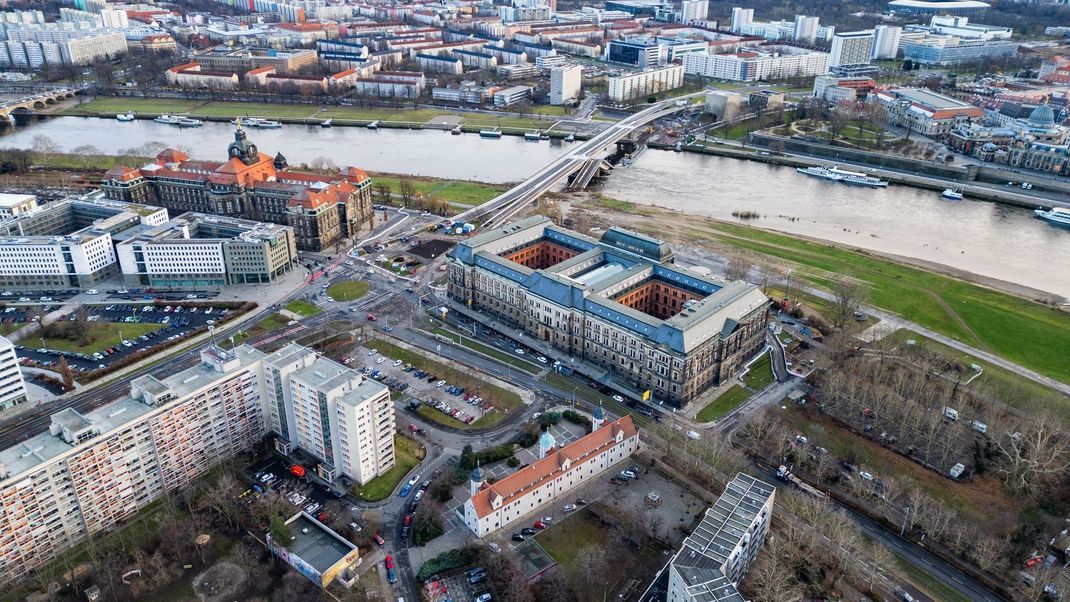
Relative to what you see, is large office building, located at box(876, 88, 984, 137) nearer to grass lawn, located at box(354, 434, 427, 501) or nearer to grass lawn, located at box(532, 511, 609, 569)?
grass lawn, located at box(532, 511, 609, 569)

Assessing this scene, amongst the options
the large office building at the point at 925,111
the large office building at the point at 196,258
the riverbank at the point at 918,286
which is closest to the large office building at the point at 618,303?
the riverbank at the point at 918,286

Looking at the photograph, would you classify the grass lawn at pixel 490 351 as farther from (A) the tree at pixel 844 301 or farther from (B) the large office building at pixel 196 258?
(A) the tree at pixel 844 301

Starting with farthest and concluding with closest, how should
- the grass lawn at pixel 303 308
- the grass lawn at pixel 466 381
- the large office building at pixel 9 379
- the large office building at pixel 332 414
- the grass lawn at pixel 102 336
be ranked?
the grass lawn at pixel 303 308, the grass lawn at pixel 102 336, the grass lawn at pixel 466 381, the large office building at pixel 9 379, the large office building at pixel 332 414

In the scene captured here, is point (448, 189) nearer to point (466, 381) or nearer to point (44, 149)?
point (466, 381)

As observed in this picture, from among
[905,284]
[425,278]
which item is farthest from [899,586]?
[425,278]

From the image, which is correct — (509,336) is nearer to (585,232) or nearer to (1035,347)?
(585,232)

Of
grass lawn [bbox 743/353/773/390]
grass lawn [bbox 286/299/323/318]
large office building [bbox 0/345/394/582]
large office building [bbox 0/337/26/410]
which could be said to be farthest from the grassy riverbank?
large office building [bbox 0/345/394/582]
